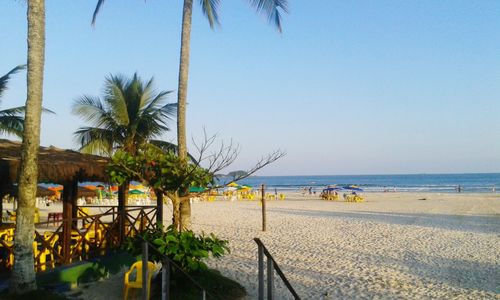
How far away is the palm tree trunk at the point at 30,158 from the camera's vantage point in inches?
201

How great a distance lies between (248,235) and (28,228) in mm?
9262

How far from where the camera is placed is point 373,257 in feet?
33.6

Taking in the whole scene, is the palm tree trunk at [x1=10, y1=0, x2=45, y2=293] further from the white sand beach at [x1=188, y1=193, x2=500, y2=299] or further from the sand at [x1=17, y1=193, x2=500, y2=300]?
the white sand beach at [x1=188, y1=193, x2=500, y2=299]

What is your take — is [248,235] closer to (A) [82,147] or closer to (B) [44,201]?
(A) [82,147]

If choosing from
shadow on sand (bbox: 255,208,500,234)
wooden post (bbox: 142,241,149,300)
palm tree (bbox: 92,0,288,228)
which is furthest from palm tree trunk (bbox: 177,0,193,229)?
shadow on sand (bbox: 255,208,500,234)

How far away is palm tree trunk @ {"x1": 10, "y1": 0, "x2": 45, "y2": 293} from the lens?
5.11m

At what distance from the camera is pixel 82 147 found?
1425cm

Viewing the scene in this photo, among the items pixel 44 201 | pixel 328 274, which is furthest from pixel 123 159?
pixel 44 201

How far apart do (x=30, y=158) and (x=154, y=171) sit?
213cm

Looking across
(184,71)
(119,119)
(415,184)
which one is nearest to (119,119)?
(119,119)

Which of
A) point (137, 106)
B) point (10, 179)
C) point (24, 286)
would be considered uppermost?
point (137, 106)

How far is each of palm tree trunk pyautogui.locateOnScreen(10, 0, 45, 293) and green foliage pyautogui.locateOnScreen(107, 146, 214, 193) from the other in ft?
5.54

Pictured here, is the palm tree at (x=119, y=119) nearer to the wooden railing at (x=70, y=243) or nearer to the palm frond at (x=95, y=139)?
the palm frond at (x=95, y=139)

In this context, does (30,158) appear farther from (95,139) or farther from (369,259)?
(95,139)
